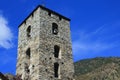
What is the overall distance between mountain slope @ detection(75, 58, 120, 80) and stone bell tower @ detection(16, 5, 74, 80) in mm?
71236

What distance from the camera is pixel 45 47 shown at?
24469 mm

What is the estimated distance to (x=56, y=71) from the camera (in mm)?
24703

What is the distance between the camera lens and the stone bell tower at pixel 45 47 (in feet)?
78.3

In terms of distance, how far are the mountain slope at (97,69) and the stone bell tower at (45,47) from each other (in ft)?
234

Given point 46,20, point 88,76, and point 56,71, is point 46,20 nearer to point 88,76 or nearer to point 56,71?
point 56,71

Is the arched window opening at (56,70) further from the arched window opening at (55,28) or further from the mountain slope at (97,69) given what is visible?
the mountain slope at (97,69)

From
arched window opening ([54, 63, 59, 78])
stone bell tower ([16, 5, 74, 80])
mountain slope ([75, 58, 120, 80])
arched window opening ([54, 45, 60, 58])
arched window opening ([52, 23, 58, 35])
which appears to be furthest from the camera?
mountain slope ([75, 58, 120, 80])

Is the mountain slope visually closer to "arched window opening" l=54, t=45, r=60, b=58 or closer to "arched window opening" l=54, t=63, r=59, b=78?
"arched window opening" l=54, t=45, r=60, b=58

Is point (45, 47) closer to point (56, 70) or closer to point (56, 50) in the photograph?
point (56, 50)

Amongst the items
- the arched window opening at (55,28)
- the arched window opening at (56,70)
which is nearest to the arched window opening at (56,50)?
the arched window opening at (56,70)

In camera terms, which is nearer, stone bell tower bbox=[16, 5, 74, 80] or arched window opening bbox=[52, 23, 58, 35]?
stone bell tower bbox=[16, 5, 74, 80]

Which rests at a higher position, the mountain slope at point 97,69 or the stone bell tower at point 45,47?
the mountain slope at point 97,69

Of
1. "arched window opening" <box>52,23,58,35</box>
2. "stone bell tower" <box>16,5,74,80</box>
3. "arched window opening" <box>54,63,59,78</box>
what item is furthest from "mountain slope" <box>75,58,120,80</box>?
"arched window opening" <box>54,63,59,78</box>

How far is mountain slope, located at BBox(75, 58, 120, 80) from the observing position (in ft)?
323
